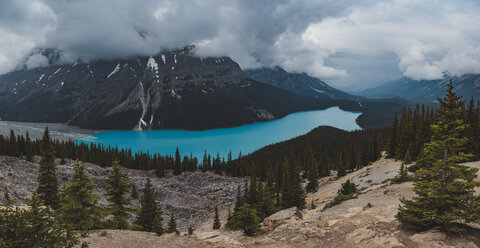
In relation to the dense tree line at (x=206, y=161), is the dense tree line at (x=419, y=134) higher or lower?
higher

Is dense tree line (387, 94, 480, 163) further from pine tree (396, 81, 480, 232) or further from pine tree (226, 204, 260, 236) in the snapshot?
pine tree (226, 204, 260, 236)

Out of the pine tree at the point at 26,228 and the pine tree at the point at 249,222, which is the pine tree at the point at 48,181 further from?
the pine tree at the point at 249,222

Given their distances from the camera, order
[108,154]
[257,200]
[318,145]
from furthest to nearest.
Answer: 1. [318,145]
2. [108,154]
3. [257,200]

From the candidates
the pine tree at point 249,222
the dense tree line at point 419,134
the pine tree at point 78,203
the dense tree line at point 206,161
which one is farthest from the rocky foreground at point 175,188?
the dense tree line at point 419,134

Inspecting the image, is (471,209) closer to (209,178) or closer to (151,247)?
(151,247)

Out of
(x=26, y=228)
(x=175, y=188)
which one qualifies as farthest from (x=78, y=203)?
(x=175, y=188)

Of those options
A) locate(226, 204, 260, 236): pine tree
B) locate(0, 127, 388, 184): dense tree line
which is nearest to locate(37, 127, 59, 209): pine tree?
locate(226, 204, 260, 236): pine tree

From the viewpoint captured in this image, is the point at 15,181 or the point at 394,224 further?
the point at 15,181

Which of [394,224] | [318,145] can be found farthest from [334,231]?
[318,145]
